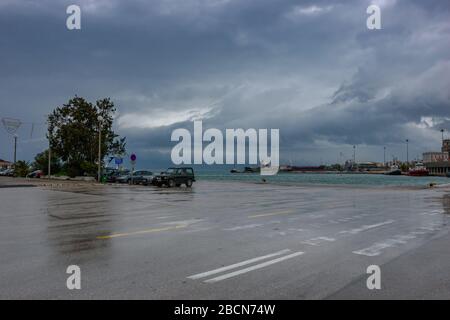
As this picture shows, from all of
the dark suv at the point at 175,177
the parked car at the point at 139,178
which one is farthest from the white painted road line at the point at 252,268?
the parked car at the point at 139,178

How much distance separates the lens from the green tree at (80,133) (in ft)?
185

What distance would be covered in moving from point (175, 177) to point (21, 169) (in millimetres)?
48014

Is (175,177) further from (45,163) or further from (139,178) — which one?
(45,163)

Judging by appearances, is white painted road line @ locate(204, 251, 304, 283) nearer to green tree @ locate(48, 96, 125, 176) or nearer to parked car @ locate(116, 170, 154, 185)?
parked car @ locate(116, 170, 154, 185)

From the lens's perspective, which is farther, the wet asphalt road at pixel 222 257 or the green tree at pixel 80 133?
the green tree at pixel 80 133

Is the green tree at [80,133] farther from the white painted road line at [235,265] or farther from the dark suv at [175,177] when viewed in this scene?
the white painted road line at [235,265]

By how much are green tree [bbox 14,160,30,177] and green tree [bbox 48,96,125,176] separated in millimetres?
16837

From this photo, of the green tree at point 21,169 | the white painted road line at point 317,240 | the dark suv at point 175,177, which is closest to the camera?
the white painted road line at point 317,240

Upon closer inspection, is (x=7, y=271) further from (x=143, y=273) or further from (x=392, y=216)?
(x=392, y=216)

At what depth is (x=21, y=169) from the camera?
71.1 metres

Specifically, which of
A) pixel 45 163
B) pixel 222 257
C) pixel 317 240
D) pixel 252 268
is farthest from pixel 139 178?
pixel 252 268

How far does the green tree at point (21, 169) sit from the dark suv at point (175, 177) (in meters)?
44.5

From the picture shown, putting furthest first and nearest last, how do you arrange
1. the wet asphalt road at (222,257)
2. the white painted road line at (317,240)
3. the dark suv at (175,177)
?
the dark suv at (175,177) < the white painted road line at (317,240) < the wet asphalt road at (222,257)
